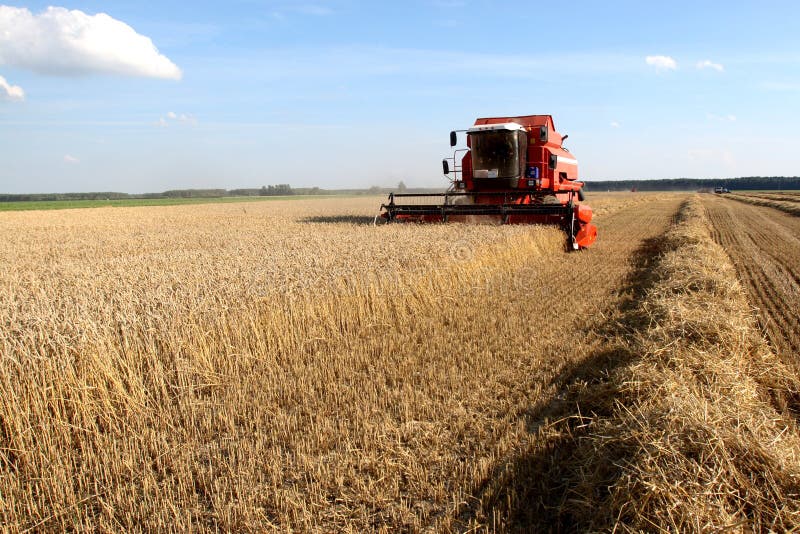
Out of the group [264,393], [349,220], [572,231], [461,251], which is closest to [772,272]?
[572,231]

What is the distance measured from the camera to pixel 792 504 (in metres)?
2.33

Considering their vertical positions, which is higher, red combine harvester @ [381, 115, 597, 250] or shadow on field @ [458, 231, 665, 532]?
red combine harvester @ [381, 115, 597, 250]

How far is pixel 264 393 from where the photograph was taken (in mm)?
4328

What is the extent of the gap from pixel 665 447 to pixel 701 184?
121 meters

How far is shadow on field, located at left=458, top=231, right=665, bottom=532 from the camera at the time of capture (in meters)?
2.67

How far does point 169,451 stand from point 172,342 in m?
1.14

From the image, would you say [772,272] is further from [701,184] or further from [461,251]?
[701,184]

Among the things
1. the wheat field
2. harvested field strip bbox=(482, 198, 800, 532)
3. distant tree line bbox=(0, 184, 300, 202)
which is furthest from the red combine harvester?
distant tree line bbox=(0, 184, 300, 202)

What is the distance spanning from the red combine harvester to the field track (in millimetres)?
3685

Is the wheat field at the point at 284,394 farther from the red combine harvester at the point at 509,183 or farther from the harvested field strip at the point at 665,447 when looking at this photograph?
the red combine harvester at the point at 509,183

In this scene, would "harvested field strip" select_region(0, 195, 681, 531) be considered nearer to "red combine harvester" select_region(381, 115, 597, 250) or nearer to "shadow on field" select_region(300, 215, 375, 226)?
"red combine harvester" select_region(381, 115, 597, 250)

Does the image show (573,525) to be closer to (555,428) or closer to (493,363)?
(555,428)

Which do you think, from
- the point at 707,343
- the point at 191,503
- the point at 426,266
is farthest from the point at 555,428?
the point at 426,266

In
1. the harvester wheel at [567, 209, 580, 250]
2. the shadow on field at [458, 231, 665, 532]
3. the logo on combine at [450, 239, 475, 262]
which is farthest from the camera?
the harvester wheel at [567, 209, 580, 250]
